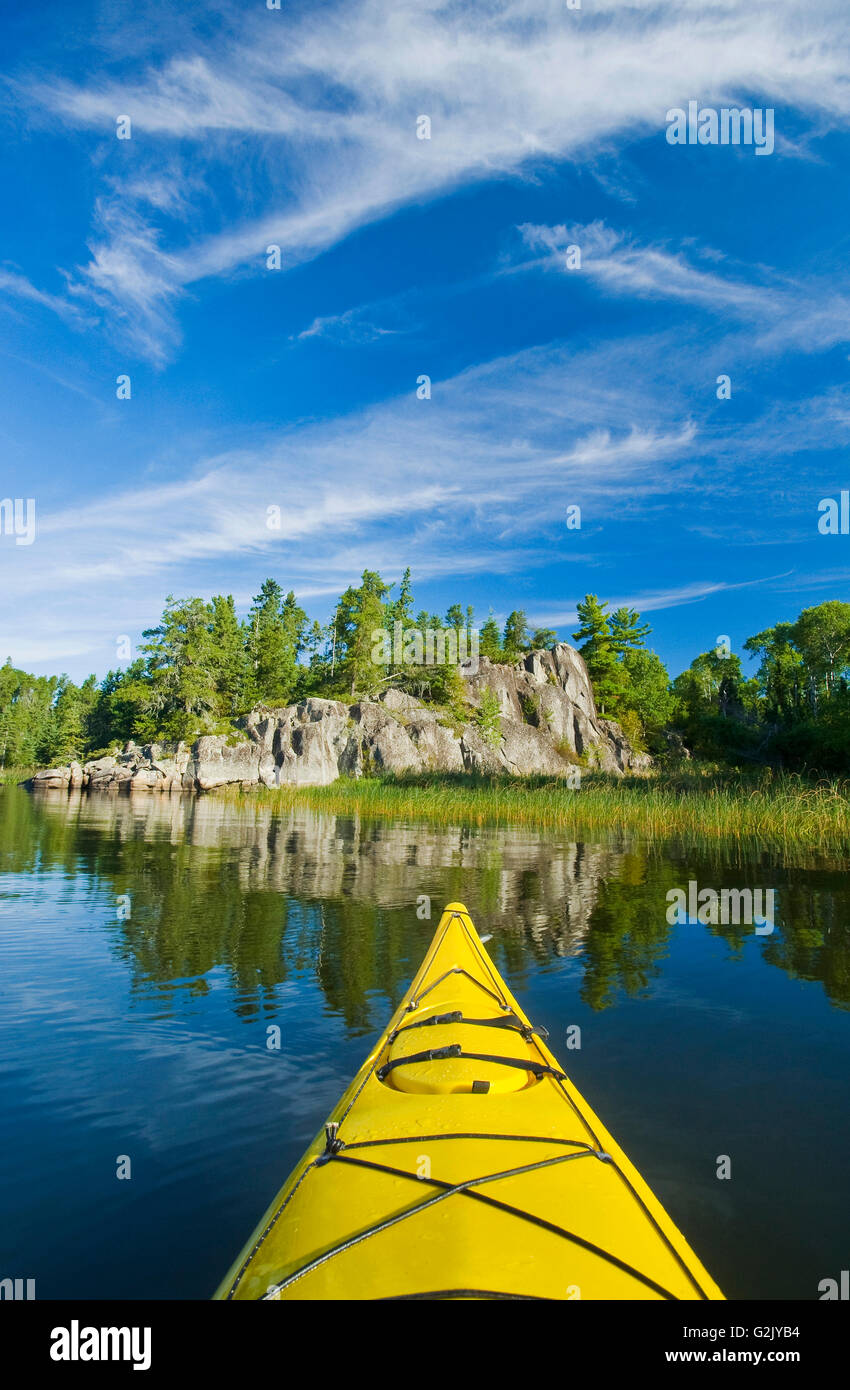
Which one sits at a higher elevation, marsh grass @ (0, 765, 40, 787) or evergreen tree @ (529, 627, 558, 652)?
evergreen tree @ (529, 627, 558, 652)

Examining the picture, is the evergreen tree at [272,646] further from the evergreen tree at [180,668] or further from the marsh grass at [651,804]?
the marsh grass at [651,804]

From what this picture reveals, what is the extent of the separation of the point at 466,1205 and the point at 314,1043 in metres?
3.64

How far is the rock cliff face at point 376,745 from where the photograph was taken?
152 ft

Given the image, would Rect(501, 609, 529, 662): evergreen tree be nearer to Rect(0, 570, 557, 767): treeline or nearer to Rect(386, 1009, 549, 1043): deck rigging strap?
Rect(0, 570, 557, 767): treeline

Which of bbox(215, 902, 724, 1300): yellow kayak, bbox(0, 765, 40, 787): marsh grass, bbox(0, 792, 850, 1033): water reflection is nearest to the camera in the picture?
bbox(215, 902, 724, 1300): yellow kayak

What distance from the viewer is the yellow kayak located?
2.32 meters

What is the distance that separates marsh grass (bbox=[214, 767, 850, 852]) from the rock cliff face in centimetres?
Answer: 1034

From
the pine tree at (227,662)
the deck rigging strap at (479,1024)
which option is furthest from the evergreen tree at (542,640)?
the deck rigging strap at (479,1024)

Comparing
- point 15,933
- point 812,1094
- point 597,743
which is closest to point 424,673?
point 597,743

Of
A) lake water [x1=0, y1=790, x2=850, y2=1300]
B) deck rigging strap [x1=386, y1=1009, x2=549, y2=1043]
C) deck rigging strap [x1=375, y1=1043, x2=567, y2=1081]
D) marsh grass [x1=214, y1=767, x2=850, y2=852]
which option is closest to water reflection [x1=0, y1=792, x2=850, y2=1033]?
lake water [x1=0, y1=790, x2=850, y2=1300]

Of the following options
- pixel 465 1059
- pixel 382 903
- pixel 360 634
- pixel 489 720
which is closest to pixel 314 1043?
pixel 465 1059

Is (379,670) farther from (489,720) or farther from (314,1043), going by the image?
(314,1043)

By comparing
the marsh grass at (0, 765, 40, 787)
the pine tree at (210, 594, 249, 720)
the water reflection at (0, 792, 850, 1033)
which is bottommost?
the marsh grass at (0, 765, 40, 787)
